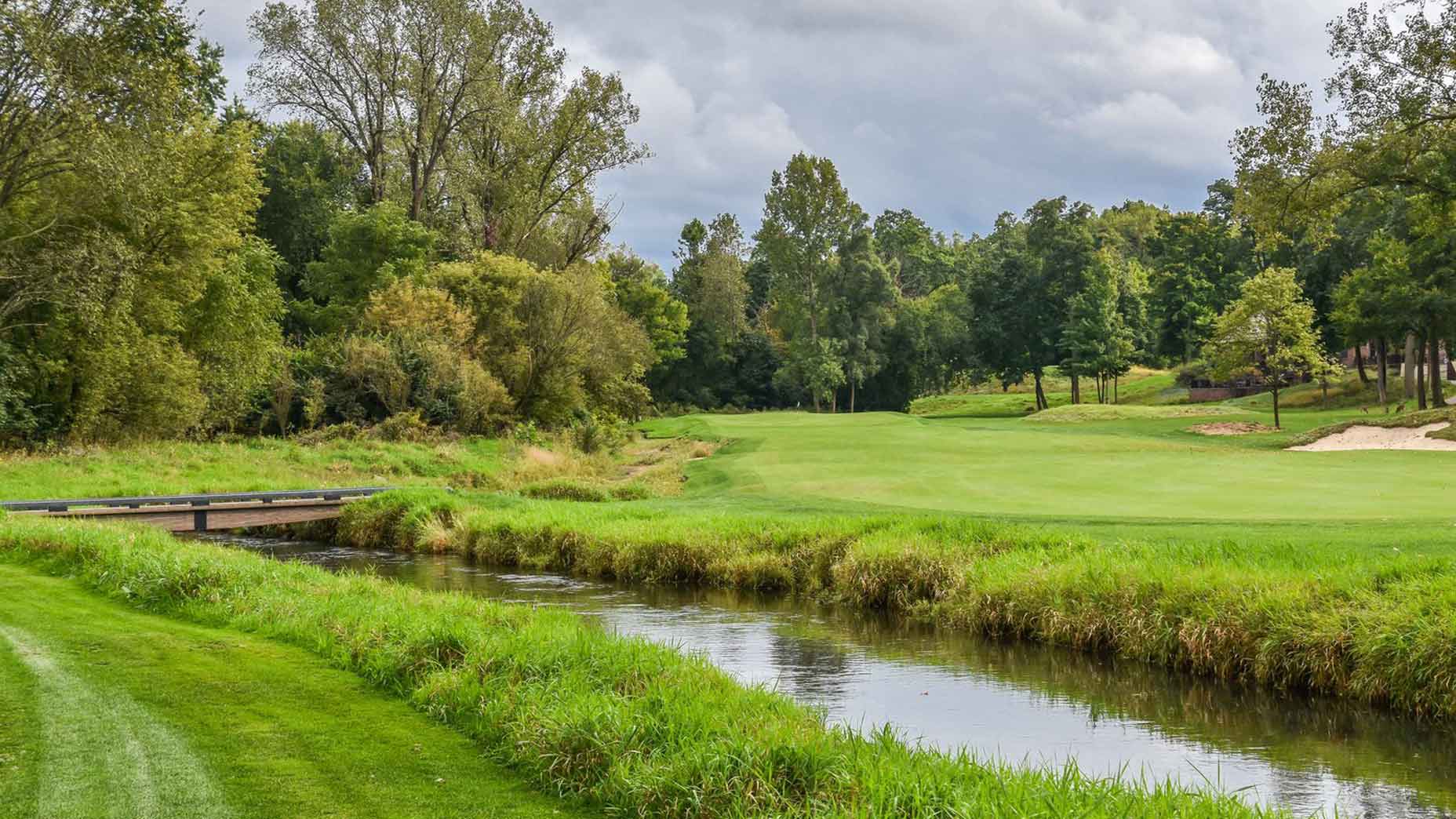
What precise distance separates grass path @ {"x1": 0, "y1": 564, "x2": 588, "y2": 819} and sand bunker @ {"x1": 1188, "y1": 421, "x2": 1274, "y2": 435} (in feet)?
152

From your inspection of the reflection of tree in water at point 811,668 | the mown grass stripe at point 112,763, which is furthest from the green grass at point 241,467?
the mown grass stripe at point 112,763

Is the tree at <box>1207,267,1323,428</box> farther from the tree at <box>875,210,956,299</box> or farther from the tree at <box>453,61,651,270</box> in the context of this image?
the tree at <box>875,210,956,299</box>

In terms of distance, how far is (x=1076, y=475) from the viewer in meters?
27.2

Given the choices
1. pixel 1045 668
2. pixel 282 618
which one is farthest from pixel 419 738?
pixel 1045 668

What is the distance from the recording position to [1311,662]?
11422 mm

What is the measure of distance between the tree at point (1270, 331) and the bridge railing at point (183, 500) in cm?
4138

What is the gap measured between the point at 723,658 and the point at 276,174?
47.8 m

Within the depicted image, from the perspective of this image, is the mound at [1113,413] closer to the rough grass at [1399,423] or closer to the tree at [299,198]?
the rough grass at [1399,423]

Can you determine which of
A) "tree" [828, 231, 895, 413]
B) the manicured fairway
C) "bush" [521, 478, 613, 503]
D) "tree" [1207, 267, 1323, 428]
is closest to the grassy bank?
the manicured fairway

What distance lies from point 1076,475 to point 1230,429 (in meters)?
26.6

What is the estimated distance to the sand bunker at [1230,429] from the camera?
48375 millimetres

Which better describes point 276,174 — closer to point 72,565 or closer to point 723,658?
point 72,565

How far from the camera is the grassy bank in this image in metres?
6.01

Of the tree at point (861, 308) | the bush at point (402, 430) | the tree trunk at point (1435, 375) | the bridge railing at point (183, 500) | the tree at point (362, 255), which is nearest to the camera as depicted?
the bridge railing at point (183, 500)
